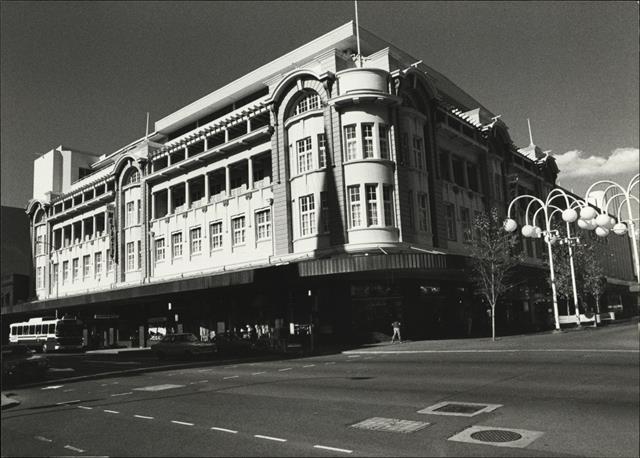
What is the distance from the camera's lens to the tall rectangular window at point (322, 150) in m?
36.7

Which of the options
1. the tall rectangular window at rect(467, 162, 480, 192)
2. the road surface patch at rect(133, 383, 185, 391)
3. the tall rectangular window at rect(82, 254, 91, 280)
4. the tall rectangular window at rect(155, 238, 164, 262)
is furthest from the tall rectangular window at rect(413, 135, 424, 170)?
the tall rectangular window at rect(82, 254, 91, 280)

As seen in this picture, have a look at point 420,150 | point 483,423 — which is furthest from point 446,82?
point 483,423

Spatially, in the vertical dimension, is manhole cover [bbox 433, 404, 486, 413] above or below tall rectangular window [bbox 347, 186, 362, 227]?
below

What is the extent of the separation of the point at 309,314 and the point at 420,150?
14.6 meters

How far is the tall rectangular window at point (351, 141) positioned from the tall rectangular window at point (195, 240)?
17.4 metres

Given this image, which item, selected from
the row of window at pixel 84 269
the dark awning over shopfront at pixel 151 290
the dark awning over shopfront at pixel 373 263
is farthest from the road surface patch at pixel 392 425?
the row of window at pixel 84 269

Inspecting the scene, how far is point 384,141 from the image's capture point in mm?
36719

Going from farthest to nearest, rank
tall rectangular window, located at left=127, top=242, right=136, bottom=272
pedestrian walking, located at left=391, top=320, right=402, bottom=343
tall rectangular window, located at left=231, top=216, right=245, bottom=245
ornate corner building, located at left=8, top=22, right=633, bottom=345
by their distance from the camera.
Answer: tall rectangular window, located at left=127, top=242, right=136, bottom=272, tall rectangular window, located at left=231, top=216, right=245, bottom=245, ornate corner building, located at left=8, top=22, right=633, bottom=345, pedestrian walking, located at left=391, top=320, right=402, bottom=343

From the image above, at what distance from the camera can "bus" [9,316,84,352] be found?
150ft

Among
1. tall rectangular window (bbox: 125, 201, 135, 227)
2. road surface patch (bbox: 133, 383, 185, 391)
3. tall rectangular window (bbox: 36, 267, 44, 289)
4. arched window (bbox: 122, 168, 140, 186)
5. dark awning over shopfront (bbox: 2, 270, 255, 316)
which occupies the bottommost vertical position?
road surface patch (bbox: 133, 383, 185, 391)

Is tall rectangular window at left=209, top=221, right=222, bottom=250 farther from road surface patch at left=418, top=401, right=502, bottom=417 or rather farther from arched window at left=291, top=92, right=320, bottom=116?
road surface patch at left=418, top=401, right=502, bottom=417

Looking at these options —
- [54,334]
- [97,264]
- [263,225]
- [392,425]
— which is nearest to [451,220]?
[263,225]

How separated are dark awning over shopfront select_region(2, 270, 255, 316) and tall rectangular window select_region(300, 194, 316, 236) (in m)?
5.42

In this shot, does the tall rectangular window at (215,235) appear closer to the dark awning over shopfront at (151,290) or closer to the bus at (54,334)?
the dark awning over shopfront at (151,290)
